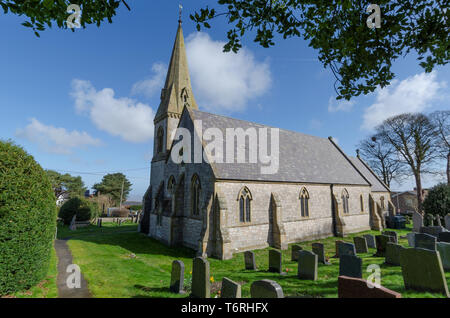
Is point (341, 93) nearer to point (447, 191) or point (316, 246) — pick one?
point (316, 246)

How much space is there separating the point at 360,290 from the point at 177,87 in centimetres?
2281

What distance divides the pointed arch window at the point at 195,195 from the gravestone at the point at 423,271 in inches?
461

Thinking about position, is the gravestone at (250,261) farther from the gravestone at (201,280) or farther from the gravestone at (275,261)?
the gravestone at (201,280)

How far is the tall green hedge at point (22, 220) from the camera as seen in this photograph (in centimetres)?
651

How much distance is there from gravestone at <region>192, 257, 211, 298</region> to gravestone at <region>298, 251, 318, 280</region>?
4095 mm

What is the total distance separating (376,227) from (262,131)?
16670 mm

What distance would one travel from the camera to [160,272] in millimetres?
10641

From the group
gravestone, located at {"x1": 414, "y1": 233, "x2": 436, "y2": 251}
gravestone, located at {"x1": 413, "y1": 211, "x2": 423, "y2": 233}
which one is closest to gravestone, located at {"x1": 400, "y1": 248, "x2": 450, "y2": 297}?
gravestone, located at {"x1": 414, "y1": 233, "x2": 436, "y2": 251}

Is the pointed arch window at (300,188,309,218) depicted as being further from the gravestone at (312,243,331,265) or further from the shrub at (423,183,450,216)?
the shrub at (423,183,450,216)

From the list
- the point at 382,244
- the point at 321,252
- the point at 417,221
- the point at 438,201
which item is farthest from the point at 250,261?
the point at 438,201

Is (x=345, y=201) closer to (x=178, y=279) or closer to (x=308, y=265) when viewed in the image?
(x=308, y=265)

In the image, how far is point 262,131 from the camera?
68.8 feet

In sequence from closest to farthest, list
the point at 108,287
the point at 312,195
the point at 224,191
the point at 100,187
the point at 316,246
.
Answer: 1. the point at 108,287
2. the point at 316,246
3. the point at 224,191
4. the point at 312,195
5. the point at 100,187

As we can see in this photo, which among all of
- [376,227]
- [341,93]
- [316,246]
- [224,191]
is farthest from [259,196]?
[376,227]
